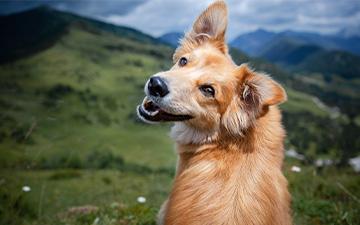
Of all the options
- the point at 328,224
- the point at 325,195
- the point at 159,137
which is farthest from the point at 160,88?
the point at 159,137

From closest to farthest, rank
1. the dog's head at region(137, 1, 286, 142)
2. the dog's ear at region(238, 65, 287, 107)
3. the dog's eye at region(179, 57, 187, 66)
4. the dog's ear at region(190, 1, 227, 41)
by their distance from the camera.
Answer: the dog's ear at region(238, 65, 287, 107), the dog's head at region(137, 1, 286, 142), the dog's eye at region(179, 57, 187, 66), the dog's ear at region(190, 1, 227, 41)

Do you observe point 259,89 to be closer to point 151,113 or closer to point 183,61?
point 151,113

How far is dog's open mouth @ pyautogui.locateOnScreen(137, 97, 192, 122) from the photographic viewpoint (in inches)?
247

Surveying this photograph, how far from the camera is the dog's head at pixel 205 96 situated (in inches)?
232

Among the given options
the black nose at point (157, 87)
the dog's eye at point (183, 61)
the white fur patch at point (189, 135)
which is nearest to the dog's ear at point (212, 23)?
the dog's eye at point (183, 61)

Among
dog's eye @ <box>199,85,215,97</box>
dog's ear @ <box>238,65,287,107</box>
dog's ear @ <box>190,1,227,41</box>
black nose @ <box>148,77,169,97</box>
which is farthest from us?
dog's ear @ <box>190,1,227,41</box>

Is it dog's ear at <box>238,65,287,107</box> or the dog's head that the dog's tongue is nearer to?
the dog's head

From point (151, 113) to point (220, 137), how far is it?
1.08 metres

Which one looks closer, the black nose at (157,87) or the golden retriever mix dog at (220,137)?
the golden retriever mix dog at (220,137)

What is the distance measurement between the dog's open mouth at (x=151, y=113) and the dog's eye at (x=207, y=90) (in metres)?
0.57

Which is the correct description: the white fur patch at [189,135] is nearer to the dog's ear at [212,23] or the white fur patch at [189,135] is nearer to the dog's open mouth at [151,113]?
the dog's open mouth at [151,113]

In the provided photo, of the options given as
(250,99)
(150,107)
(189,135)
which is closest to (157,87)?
(150,107)

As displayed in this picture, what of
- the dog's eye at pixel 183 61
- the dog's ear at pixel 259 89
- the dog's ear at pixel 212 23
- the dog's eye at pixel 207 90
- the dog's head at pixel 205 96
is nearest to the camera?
the dog's ear at pixel 259 89

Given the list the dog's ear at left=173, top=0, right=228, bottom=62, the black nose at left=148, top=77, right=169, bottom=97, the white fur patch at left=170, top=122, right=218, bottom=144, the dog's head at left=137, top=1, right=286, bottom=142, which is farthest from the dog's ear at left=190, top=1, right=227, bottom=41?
the white fur patch at left=170, top=122, right=218, bottom=144
